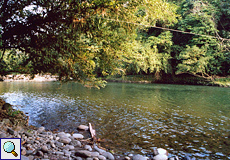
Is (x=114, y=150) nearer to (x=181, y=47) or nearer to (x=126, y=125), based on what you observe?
(x=126, y=125)

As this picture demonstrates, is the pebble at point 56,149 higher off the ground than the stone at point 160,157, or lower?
higher

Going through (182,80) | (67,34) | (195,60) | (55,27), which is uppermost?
(195,60)

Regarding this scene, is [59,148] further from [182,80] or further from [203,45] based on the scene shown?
[182,80]

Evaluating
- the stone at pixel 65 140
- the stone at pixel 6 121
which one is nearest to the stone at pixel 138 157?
the stone at pixel 65 140

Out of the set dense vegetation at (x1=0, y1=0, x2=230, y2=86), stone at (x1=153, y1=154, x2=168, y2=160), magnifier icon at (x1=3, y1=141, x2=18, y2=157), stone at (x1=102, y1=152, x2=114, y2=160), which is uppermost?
dense vegetation at (x1=0, y1=0, x2=230, y2=86)

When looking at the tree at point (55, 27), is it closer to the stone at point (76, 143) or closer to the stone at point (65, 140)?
the stone at point (65, 140)

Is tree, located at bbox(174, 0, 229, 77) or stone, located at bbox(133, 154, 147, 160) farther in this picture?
tree, located at bbox(174, 0, 229, 77)

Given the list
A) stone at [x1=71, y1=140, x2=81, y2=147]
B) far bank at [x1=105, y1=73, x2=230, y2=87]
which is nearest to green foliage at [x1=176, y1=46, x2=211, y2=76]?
far bank at [x1=105, y1=73, x2=230, y2=87]

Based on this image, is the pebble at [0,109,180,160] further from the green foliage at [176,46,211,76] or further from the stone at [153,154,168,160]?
the green foliage at [176,46,211,76]

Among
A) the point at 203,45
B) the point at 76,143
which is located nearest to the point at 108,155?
the point at 76,143

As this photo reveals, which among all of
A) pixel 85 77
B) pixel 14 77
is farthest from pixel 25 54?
pixel 85 77

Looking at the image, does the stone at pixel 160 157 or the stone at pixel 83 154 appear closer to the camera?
the stone at pixel 83 154

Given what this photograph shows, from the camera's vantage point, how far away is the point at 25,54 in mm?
7176

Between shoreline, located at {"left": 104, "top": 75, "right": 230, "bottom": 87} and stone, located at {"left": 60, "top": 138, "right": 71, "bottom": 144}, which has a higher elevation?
shoreline, located at {"left": 104, "top": 75, "right": 230, "bottom": 87}
